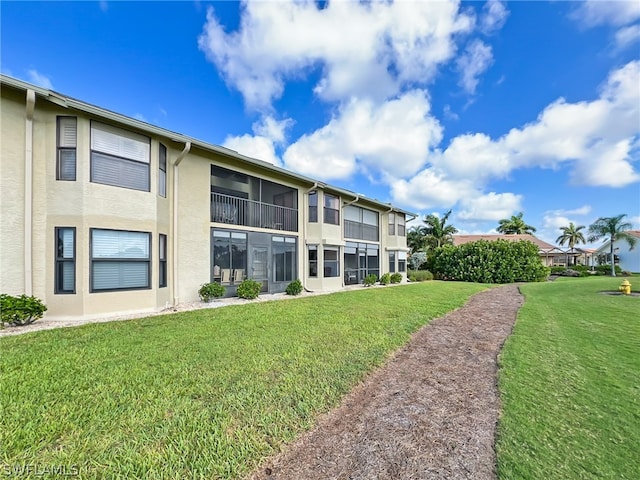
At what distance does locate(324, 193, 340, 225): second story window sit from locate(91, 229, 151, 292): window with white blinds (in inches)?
395

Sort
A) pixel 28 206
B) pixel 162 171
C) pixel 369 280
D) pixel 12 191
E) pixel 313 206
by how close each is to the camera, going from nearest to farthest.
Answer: pixel 12 191 < pixel 28 206 < pixel 162 171 < pixel 313 206 < pixel 369 280

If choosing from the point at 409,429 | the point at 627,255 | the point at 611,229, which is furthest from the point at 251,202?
the point at 627,255

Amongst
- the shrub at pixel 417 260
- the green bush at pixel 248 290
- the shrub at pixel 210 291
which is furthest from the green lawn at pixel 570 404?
the shrub at pixel 417 260

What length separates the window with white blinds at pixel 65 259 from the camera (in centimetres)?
807

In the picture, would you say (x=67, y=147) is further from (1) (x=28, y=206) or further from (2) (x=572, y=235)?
(2) (x=572, y=235)

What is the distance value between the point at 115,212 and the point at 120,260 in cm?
149

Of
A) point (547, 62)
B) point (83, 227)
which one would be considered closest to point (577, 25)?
point (547, 62)

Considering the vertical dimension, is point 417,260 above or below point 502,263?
above

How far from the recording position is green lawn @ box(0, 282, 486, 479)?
2.64 m

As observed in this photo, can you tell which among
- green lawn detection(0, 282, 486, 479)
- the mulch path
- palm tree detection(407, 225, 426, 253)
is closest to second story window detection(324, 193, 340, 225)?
green lawn detection(0, 282, 486, 479)

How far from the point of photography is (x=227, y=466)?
2.54 m

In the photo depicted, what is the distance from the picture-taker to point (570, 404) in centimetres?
362

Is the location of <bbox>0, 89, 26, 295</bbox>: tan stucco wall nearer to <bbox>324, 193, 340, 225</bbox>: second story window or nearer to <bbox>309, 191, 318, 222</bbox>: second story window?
<bbox>309, 191, 318, 222</bbox>: second story window

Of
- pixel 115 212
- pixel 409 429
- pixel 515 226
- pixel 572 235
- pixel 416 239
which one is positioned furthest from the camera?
pixel 572 235
